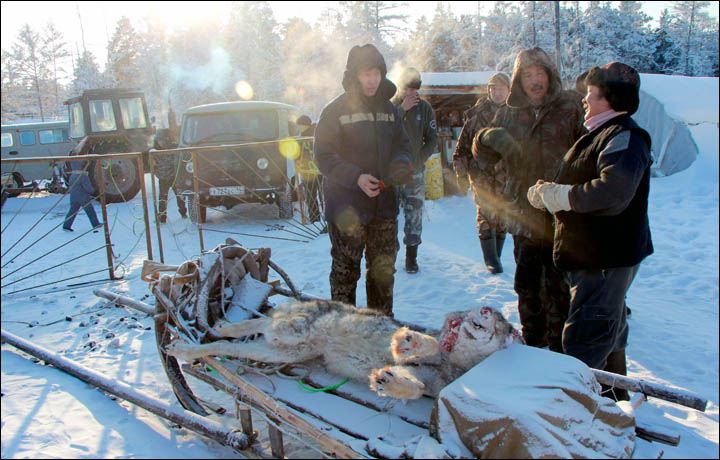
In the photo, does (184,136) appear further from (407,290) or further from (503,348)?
(503,348)

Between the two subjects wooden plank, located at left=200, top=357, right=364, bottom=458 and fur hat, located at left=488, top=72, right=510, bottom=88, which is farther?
fur hat, located at left=488, top=72, right=510, bottom=88

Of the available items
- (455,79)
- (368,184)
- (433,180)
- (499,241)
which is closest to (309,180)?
(433,180)

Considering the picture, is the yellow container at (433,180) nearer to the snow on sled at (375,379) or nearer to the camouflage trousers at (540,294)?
the camouflage trousers at (540,294)

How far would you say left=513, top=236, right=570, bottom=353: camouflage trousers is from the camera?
2.93m

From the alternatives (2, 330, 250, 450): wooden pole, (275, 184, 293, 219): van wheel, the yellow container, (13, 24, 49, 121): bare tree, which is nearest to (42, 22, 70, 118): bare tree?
(13, 24, 49, 121): bare tree

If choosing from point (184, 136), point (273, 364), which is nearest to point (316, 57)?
point (184, 136)

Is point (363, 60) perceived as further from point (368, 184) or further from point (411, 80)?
point (411, 80)

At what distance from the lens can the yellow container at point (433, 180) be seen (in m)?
8.97

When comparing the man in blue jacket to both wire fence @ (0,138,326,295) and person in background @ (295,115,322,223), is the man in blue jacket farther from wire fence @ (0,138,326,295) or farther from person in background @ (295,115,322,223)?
person in background @ (295,115,322,223)

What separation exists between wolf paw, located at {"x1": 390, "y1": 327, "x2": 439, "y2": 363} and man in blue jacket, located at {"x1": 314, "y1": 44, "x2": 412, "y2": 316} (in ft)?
4.33

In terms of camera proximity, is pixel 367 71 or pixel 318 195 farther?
pixel 318 195

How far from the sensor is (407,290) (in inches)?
190

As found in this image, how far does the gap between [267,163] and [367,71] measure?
5654 mm

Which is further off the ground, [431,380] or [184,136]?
Result: [184,136]
